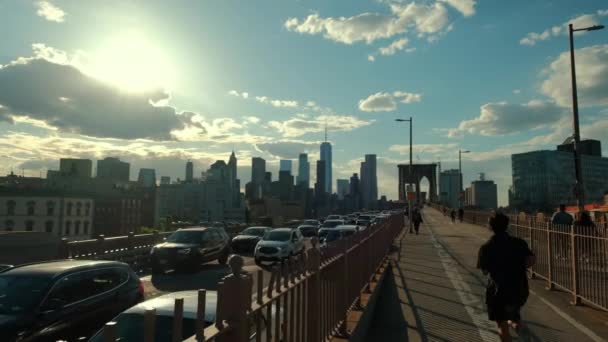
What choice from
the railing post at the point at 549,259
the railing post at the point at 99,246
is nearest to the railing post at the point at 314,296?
the railing post at the point at 549,259

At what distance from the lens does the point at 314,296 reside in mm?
4961

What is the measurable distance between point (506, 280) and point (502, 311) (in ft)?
1.27

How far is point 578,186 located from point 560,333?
1274 centimetres

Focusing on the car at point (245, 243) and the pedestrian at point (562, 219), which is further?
the car at point (245, 243)

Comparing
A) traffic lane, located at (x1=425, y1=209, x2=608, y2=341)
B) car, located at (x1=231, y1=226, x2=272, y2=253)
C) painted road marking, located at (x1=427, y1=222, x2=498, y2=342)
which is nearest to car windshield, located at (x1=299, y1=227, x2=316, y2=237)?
car, located at (x1=231, y1=226, x2=272, y2=253)

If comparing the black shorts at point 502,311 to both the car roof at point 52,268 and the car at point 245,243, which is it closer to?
the car roof at point 52,268

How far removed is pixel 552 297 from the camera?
10.7 m

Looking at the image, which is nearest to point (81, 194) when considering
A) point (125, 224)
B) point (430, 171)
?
point (125, 224)

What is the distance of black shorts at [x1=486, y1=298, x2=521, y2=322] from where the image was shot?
581cm

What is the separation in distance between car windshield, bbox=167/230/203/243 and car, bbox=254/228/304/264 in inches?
105

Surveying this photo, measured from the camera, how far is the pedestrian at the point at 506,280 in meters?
5.89

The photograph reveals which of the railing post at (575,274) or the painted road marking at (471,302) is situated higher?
the railing post at (575,274)

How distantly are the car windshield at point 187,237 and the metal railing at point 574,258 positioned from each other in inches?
452

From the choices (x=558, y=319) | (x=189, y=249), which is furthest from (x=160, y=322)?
(x=189, y=249)
